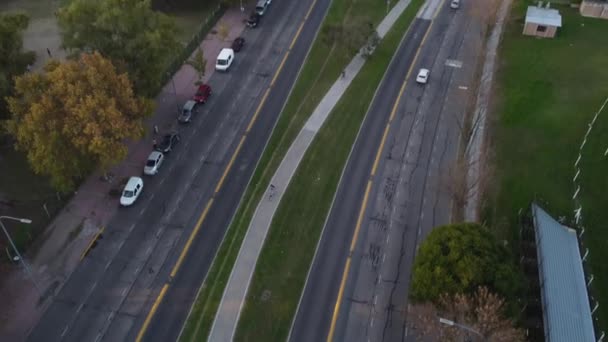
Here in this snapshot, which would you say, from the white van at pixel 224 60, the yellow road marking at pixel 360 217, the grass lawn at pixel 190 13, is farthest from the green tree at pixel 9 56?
the yellow road marking at pixel 360 217

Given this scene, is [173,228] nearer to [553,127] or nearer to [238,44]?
[238,44]

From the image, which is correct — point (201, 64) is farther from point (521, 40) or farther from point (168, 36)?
point (521, 40)

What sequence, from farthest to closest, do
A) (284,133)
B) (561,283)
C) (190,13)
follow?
(190,13) < (284,133) < (561,283)

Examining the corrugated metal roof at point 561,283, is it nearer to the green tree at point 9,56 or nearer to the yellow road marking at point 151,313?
the yellow road marking at point 151,313

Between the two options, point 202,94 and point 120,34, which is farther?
point 202,94

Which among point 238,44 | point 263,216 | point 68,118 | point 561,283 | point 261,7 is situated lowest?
point 263,216

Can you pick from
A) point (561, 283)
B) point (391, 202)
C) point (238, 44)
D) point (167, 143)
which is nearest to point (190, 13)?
point (238, 44)
